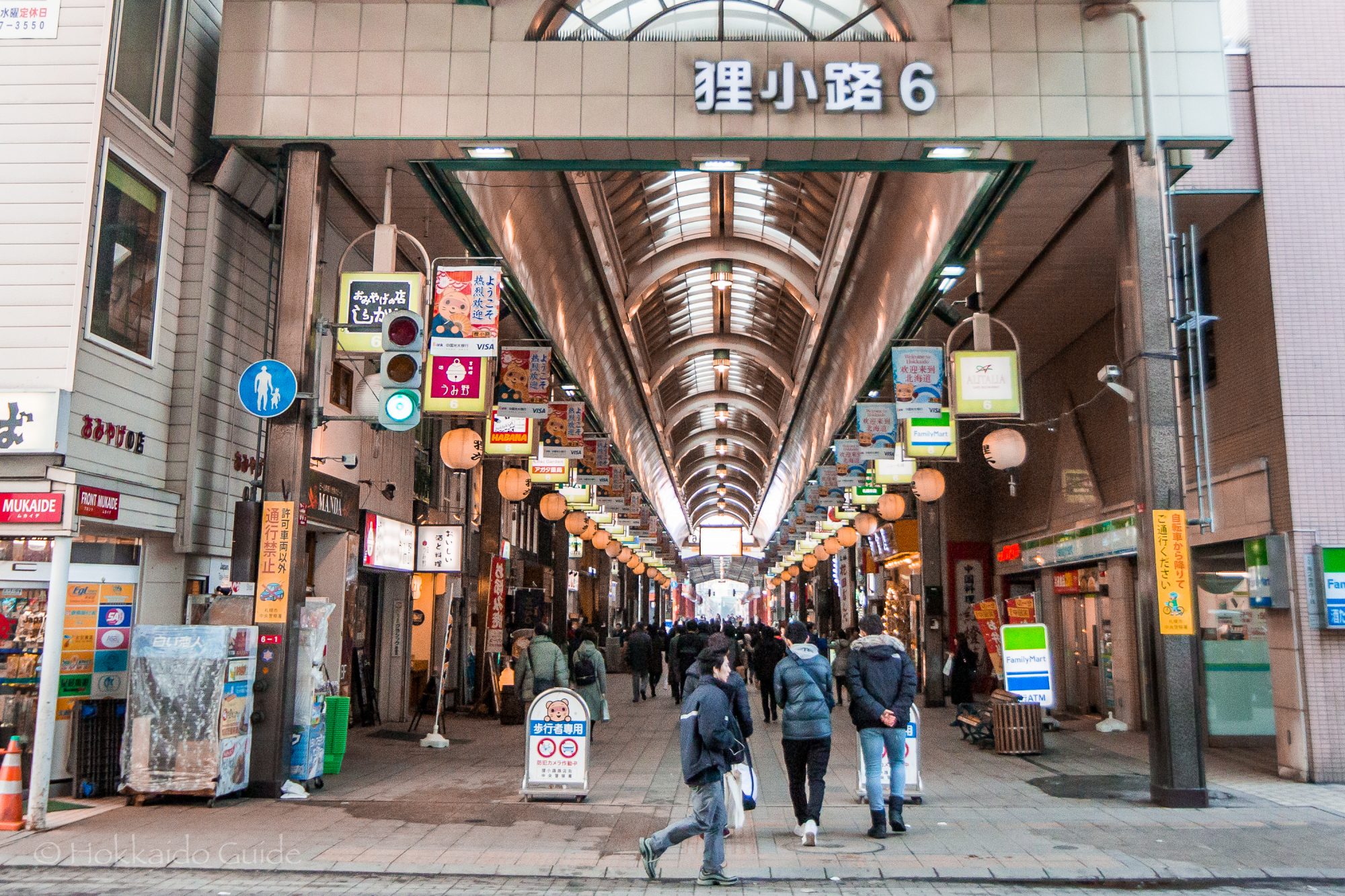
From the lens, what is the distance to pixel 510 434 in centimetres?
1429

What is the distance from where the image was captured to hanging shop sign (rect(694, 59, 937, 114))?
9.66 m

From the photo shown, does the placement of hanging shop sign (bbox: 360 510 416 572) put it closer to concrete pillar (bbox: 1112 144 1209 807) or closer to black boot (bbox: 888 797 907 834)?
black boot (bbox: 888 797 907 834)

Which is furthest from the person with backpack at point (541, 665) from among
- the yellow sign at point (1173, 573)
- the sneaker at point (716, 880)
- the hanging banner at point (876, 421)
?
the hanging banner at point (876, 421)

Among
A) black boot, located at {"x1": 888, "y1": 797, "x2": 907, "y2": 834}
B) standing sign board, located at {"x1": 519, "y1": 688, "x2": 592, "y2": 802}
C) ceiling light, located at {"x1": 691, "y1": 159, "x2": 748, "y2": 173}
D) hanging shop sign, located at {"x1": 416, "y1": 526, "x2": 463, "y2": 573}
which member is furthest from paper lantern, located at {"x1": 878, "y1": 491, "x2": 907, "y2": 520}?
black boot, located at {"x1": 888, "y1": 797, "x2": 907, "y2": 834}

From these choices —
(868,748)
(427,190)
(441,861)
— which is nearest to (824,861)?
(868,748)

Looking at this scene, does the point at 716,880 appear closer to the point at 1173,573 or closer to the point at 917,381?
the point at 1173,573

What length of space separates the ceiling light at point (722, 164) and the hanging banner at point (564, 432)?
25.6 feet

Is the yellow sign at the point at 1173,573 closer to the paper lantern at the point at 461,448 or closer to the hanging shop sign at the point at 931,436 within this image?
the hanging shop sign at the point at 931,436

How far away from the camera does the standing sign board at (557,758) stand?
30.5ft

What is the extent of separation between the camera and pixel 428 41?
32.5 ft

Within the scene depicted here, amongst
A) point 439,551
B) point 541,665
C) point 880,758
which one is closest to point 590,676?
point 541,665

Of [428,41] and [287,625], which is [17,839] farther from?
[428,41]

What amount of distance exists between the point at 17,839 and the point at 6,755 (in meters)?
0.77

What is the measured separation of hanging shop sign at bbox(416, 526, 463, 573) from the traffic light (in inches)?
278
